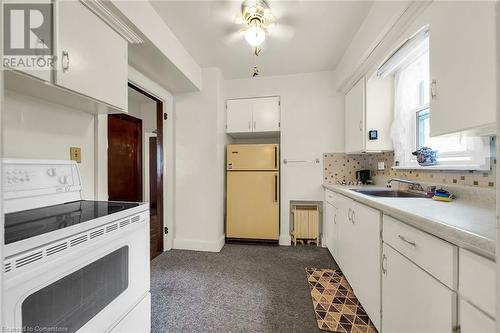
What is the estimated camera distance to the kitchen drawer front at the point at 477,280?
0.57 meters

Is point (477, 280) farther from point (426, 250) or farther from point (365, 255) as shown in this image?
point (365, 255)

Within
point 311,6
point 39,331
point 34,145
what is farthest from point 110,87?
point 311,6

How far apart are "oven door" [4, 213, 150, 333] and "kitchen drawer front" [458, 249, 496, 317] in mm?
1417

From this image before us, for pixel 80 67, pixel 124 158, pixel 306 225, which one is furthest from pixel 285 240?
pixel 124 158

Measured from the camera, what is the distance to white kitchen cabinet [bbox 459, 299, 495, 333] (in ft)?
1.91

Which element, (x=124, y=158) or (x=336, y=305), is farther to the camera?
(x=124, y=158)

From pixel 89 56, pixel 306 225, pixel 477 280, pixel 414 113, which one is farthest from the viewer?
pixel 306 225

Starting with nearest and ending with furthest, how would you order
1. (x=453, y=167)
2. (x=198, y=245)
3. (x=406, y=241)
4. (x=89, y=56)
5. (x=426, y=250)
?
1. (x=426, y=250)
2. (x=406, y=241)
3. (x=89, y=56)
4. (x=453, y=167)
5. (x=198, y=245)

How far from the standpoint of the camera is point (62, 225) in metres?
0.77

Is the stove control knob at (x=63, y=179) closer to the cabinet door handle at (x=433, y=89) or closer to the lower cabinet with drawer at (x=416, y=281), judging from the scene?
the lower cabinet with drawer at (x=416, y=281)

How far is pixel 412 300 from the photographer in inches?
36.0

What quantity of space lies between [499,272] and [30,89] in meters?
1.92

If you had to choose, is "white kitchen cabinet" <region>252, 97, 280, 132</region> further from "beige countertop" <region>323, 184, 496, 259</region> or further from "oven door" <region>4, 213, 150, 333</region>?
"oven door" <region>4, 213, 150, 333</region>

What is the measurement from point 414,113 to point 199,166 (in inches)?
97.8
